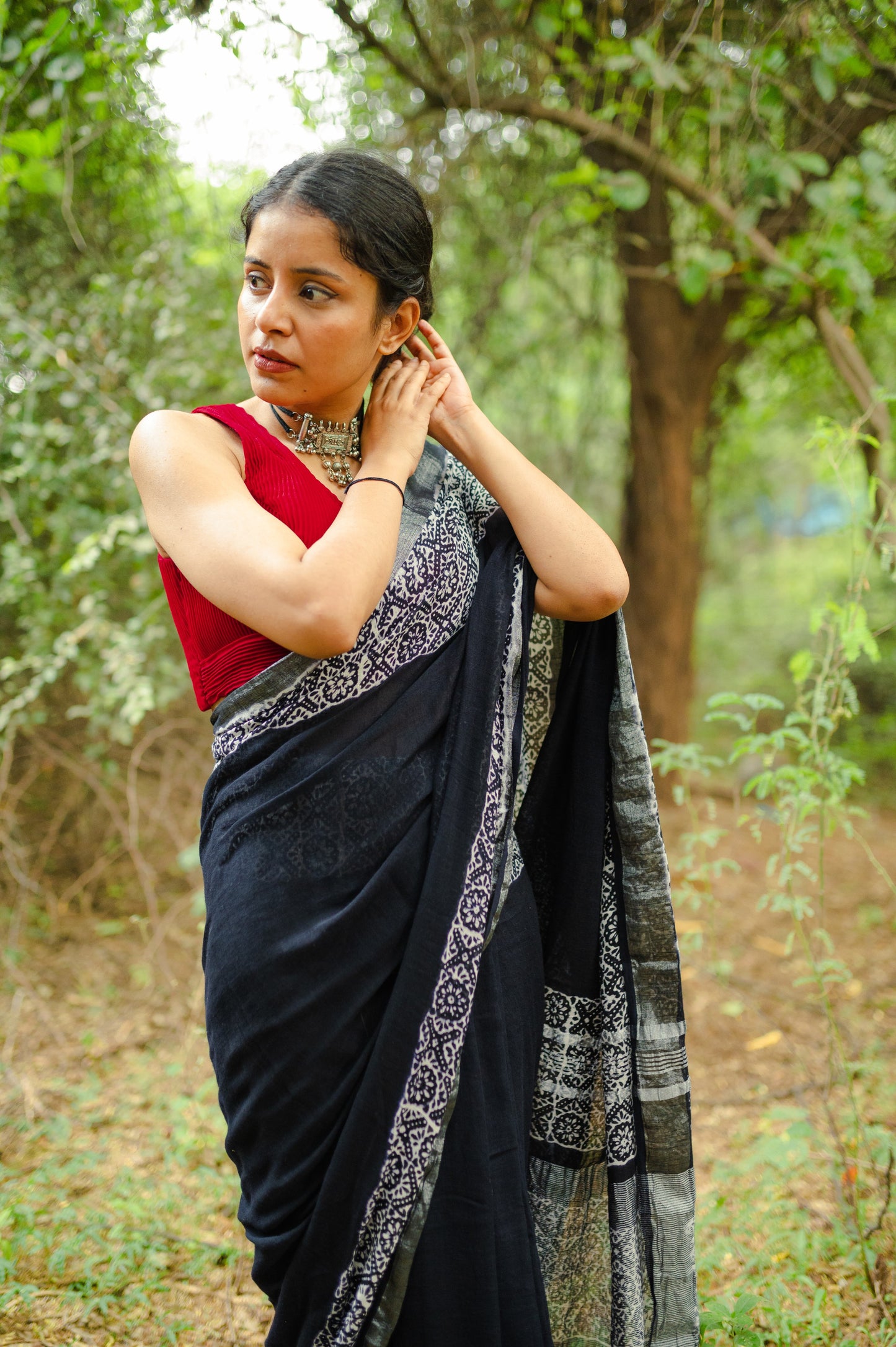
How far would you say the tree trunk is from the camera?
496 centimetres

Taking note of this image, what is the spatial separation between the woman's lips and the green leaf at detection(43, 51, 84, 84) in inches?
59.4

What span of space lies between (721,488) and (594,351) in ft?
7.97

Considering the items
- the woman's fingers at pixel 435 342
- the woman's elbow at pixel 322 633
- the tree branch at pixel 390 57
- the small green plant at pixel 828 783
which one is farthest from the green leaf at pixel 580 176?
the woman's elbow at pixel 322 633

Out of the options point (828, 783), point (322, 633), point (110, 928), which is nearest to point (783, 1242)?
point (828, 783)

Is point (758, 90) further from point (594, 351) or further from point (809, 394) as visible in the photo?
point (809, 394)

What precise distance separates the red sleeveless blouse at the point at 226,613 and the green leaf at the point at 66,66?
1.51 metres

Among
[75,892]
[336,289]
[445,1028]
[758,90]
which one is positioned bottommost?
[445,1028]

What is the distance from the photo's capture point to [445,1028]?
1414 mm

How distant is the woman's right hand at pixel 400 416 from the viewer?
5.03 feet

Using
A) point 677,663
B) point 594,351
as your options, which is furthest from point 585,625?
point 594,351

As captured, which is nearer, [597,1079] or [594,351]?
[597,1079]

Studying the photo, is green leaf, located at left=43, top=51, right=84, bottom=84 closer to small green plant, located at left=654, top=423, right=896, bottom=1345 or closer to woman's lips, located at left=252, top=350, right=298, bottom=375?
woman's lips, located at left=252, top=350, right=298, bottom=375

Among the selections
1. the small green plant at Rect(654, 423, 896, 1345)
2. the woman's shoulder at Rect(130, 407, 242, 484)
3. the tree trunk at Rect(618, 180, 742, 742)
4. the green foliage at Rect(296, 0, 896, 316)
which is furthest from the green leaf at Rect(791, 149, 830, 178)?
the woman's shoulder at Rect(130, 407, 242, 484)

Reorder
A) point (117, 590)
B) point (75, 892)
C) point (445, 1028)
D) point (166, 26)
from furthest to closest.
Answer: point (75, 892) → point (117, 590) → point (166, 26) → point (445, 1028)
